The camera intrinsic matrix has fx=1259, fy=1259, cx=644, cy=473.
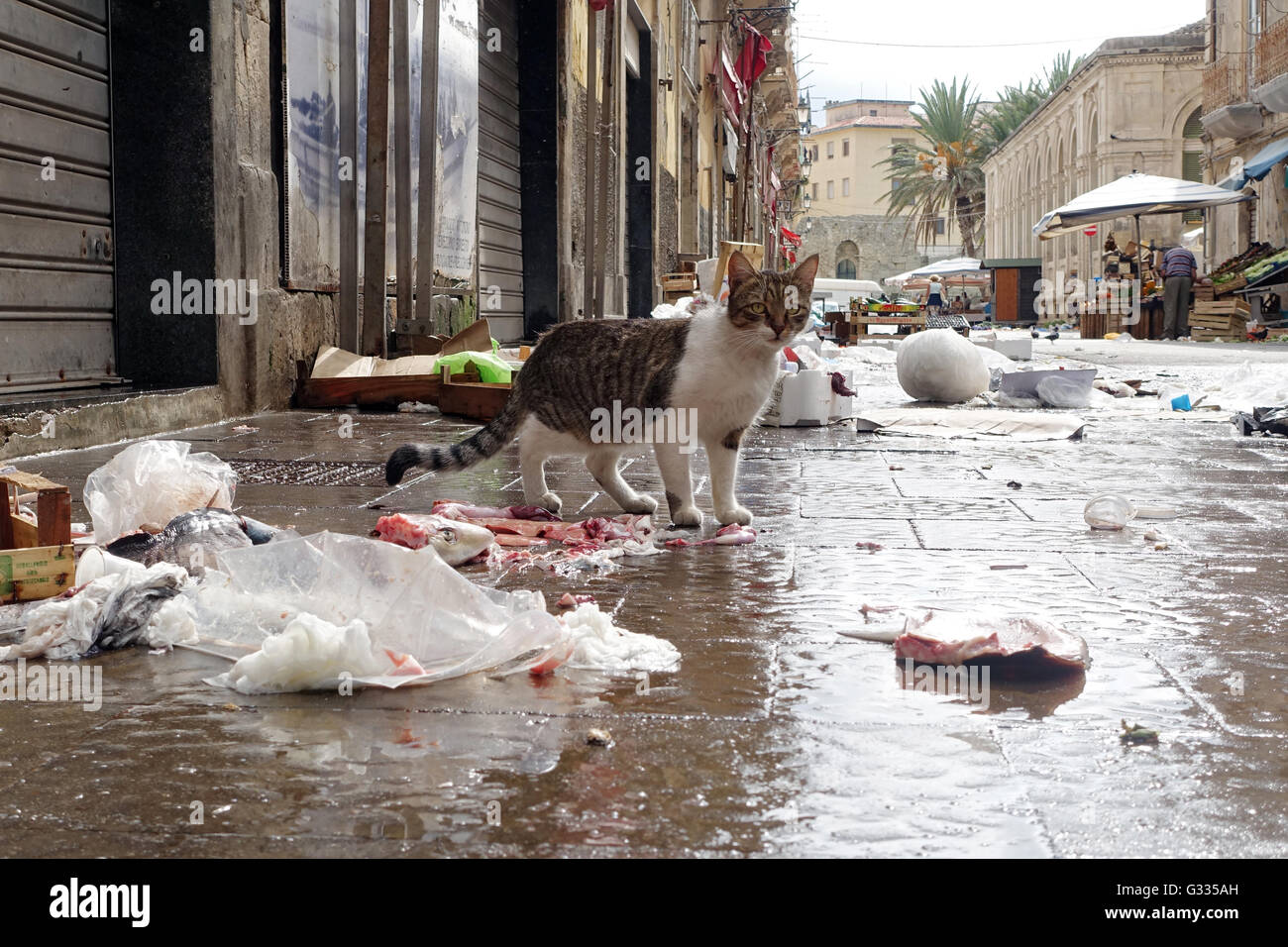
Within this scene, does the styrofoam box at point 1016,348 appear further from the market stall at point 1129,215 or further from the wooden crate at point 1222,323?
the market stall at point 1129,215

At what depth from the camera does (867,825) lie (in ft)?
5.44

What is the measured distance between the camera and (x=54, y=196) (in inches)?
234

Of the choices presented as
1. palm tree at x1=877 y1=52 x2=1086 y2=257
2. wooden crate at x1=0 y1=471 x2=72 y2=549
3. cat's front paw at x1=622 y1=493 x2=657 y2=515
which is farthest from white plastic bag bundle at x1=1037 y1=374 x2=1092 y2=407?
palm tree at x1=877 y1=52 x2=1086 y2=257

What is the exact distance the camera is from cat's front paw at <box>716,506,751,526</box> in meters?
4.04

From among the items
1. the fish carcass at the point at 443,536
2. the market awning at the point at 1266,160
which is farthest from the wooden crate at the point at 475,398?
the market awning at the point at 1266,160

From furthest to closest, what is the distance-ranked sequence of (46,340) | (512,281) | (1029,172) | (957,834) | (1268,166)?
(1029,172) → (1268,166) → (512,281) → (46,340) → (957,834)

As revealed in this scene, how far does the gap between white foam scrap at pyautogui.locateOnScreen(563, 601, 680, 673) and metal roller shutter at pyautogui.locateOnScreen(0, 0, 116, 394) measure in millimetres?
4089

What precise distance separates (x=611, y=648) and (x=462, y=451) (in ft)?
5.96

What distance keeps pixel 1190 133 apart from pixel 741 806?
43.3 m

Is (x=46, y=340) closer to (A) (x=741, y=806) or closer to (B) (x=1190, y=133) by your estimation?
(A) (x=741, y=806)

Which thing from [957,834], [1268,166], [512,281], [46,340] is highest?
[1268,166]

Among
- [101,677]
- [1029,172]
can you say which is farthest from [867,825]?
[1029,172]

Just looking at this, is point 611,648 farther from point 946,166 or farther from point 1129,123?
point 946,166

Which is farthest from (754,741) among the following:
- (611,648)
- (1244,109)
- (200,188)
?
(1244,109)
